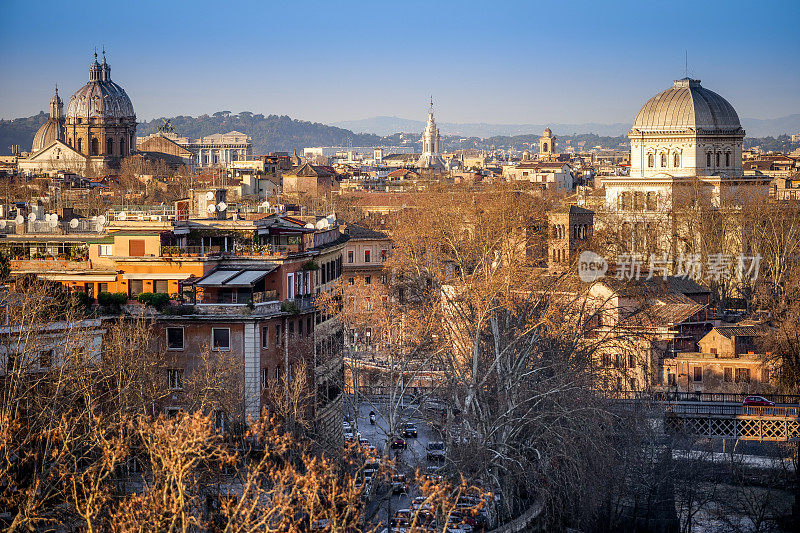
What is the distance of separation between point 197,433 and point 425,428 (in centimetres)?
2148

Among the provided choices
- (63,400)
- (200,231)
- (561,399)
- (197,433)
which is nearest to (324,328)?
(200,231)

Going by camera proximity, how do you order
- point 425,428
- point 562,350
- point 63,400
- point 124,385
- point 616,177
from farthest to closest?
point 616,177 → point 425,428 → point 562,350 → point 124,385 → point 63,400

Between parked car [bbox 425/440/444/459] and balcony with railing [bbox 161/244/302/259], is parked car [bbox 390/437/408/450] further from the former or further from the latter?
balcony with railing [bbox 161/244/302/259]

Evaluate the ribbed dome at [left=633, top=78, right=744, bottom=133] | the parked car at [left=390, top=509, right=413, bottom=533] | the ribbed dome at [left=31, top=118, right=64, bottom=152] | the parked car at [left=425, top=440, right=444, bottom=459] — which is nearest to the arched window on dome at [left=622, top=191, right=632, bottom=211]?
the ribbed dome at [left=633, top=78, right=744, bottom=133]

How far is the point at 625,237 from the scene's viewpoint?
55.7 metres

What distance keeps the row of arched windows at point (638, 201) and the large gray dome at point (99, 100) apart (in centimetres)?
6867

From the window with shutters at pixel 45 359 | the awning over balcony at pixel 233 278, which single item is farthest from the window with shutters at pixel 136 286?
the window with shutters at pixel 45 359

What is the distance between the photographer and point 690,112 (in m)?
64.2

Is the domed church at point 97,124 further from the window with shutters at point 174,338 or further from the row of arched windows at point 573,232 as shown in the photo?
the window with shutters at point 174,338

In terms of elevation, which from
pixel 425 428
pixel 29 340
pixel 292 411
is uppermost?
pixel 29 340

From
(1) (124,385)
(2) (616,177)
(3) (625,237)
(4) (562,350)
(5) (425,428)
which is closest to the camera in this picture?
(1) (124,385)

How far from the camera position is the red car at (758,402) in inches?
1340

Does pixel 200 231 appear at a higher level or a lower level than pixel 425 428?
higher

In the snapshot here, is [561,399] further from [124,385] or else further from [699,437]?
[124,385]
